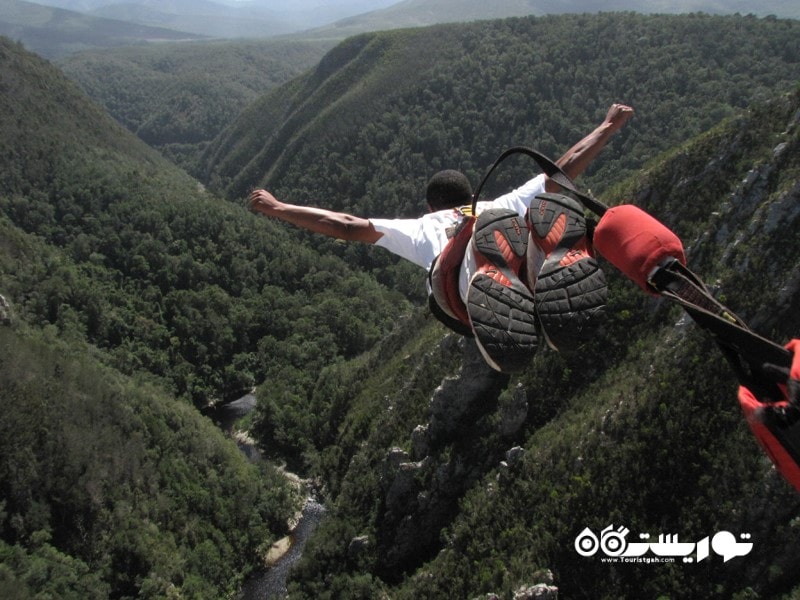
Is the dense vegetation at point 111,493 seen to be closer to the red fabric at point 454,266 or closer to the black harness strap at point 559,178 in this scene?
the red fabric at point 454,266

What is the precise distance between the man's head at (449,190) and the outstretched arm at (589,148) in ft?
3.55

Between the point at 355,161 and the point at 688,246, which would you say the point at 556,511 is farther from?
the point at 355,161

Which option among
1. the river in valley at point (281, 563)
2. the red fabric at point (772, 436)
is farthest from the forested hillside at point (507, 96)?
the red fabric at point (772, 436)

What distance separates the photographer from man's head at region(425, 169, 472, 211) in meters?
7.04

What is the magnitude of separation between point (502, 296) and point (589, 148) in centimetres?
347

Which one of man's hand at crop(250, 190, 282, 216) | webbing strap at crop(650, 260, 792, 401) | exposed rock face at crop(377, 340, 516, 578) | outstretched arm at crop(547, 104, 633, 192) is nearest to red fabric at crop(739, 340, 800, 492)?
webbing strap at crop(650, 260, 792, 401)

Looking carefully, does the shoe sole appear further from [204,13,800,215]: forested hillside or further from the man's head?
[204,13,800,215]: forested hillside

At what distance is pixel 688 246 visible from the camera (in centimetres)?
3500

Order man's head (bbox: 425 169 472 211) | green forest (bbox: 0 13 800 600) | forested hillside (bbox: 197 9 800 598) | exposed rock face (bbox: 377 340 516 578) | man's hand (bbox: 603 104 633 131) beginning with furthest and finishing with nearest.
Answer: exposed rock face (bbox: 377 340 516 578), green forest (bbox: 0 13 800 600), forested hillside (bbox: 197 9 800 598), man's hand (bbox: 603 104 633 131), man's head (bbox: 425 169 472 211)

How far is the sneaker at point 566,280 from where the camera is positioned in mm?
4941

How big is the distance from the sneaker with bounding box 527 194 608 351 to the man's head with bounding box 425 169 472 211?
5.42 ft

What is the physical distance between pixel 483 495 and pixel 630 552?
29.1 feet

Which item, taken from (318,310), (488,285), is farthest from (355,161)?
(488,285)

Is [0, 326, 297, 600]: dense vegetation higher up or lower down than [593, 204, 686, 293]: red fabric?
lower down
